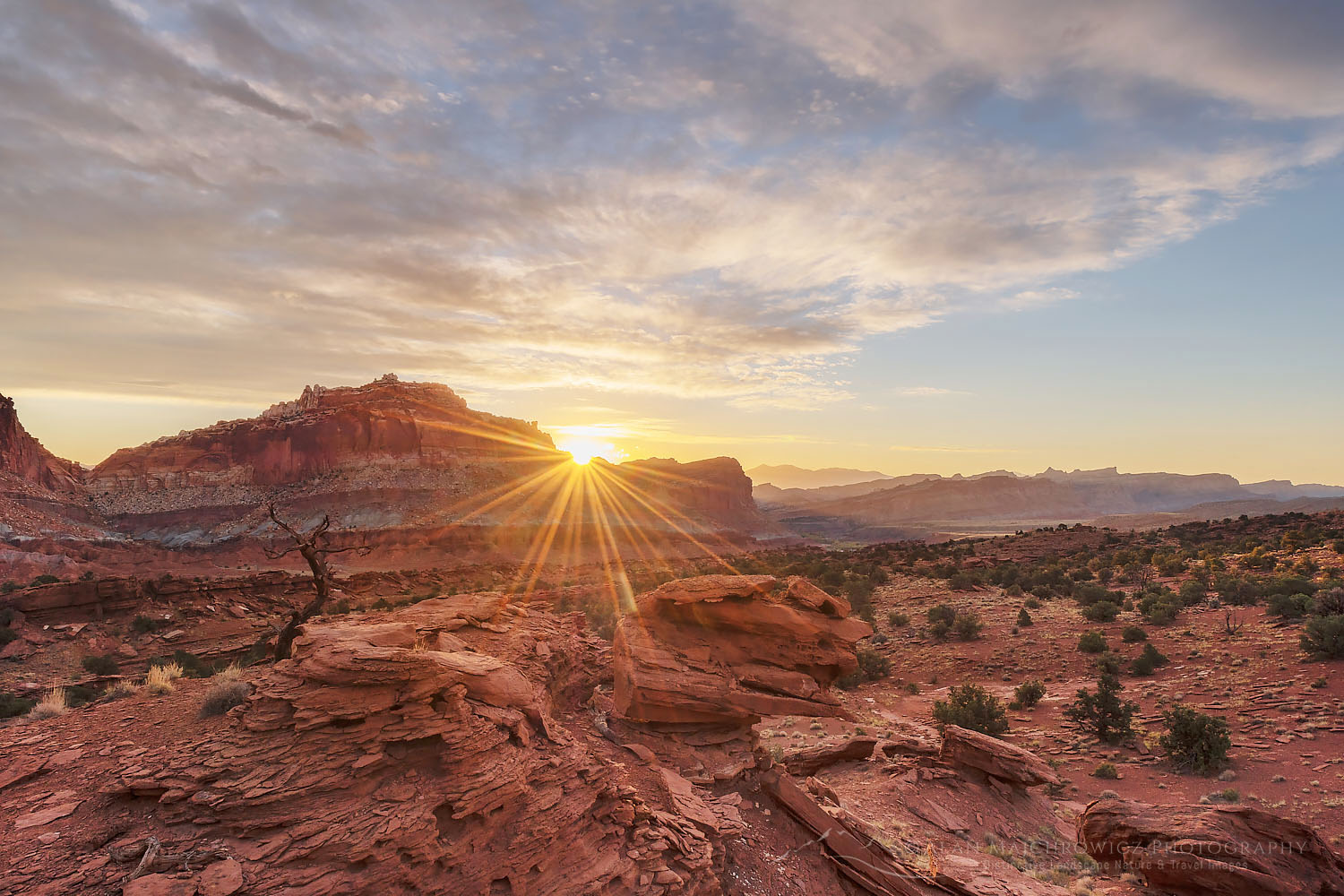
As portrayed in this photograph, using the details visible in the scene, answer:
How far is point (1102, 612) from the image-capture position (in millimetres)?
25203

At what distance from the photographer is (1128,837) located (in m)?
9.84

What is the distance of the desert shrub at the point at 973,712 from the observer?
16.6m

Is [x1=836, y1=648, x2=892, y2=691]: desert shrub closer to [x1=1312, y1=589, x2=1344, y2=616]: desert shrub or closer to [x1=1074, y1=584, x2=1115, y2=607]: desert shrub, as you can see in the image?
[x1=1074, y1=584, x2=1115, y2=607]: desert shrub

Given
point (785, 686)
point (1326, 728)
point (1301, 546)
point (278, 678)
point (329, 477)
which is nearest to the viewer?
point (278, 678)

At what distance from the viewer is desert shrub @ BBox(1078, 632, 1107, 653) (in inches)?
866

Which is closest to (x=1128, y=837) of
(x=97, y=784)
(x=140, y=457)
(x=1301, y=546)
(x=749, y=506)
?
(x=97, y=784)

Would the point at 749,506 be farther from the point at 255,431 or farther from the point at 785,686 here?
the point at 785,686

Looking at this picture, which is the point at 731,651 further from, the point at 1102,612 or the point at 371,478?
the point at 371,478

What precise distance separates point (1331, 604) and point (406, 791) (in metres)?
28.0

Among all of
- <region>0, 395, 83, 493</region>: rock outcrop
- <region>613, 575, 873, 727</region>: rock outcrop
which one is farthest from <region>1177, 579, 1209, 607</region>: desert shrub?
<region>0, 395, 83, 493</region>: rock outcrop

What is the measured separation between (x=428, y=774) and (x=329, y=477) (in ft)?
273

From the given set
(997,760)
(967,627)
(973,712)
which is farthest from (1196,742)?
(967,627)

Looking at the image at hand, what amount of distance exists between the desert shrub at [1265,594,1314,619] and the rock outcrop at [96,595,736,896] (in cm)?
2477

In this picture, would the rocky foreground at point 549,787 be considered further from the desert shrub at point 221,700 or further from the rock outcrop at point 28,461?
the rock outcrop at point 28,461
